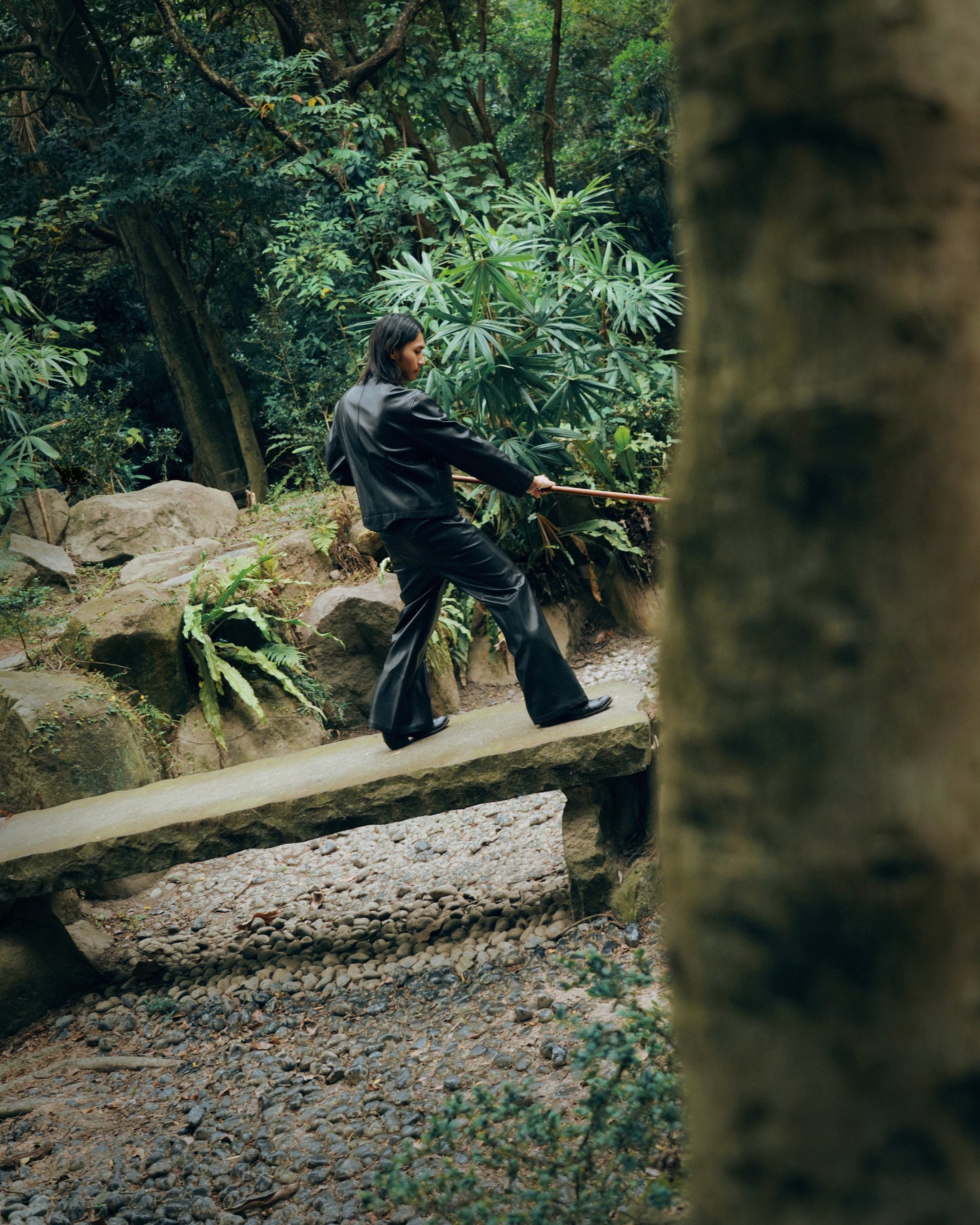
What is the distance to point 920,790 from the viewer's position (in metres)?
1.00

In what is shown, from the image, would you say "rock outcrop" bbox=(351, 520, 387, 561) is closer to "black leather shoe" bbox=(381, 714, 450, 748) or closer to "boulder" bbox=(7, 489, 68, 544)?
"boulder" bbox=(7, 489, 68, 544)

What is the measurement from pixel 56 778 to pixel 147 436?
9501 millimetres

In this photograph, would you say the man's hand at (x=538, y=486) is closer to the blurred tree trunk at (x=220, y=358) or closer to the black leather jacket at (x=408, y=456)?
the black leather jacket at (x=408, y=456)

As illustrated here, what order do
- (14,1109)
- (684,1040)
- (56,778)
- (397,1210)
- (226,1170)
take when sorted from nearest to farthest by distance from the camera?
(684,1040)
(397,1210)
(226,1170)
(14,1109)
(56,778)

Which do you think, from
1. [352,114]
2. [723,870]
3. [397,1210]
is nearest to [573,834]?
[397,1210]

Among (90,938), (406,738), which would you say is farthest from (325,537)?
(90,938)

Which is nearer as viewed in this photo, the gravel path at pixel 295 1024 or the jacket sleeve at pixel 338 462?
the gravel path at pixel 295 1024

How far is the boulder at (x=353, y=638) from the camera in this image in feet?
23.4

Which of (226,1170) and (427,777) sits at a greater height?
(427,777)

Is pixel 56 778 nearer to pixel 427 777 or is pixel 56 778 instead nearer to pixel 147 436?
pixel 427 777

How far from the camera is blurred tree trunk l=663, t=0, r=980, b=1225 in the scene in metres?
0.98

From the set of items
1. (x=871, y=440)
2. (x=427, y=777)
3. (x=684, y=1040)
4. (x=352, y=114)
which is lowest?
(x=427, y=777)

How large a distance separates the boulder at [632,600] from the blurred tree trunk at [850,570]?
6805 millimetres

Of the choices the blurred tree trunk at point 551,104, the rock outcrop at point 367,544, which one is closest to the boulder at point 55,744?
the rock outcrop at point 367,544
